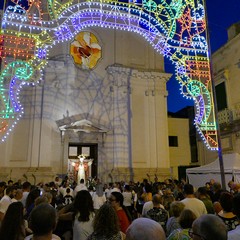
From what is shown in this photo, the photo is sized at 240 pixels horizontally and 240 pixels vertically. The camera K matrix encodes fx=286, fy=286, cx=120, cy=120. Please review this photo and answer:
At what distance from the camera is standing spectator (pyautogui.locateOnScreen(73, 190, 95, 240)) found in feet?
13.5

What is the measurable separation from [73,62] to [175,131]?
1103 centimetres

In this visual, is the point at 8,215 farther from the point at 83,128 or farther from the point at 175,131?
the point at 175,131

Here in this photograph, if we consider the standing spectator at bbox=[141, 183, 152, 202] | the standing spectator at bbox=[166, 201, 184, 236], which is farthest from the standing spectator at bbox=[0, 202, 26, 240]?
the standing spectator at bbox=[141, 183, 152, 202]

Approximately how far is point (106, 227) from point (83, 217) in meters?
1.10

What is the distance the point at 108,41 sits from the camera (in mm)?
21797

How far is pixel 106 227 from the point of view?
3271 mm

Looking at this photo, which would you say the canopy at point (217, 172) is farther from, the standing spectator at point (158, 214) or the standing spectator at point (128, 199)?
the standing spectator at point (158, 214)

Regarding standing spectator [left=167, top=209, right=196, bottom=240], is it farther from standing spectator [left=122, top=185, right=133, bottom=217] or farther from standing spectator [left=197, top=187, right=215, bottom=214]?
standing spectator [left=122, top=185, right=133, bottom=217]

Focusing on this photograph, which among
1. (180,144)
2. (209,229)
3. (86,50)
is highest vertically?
(86,50)

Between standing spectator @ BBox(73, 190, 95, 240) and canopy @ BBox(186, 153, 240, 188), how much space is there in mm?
9871

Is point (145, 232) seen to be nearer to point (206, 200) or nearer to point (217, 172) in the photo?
point (206, 200)

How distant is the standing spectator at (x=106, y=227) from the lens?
321 cm

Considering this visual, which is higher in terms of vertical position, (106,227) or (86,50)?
(86,50)

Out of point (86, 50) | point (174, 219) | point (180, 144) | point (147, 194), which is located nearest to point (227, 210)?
point (174, 219)
